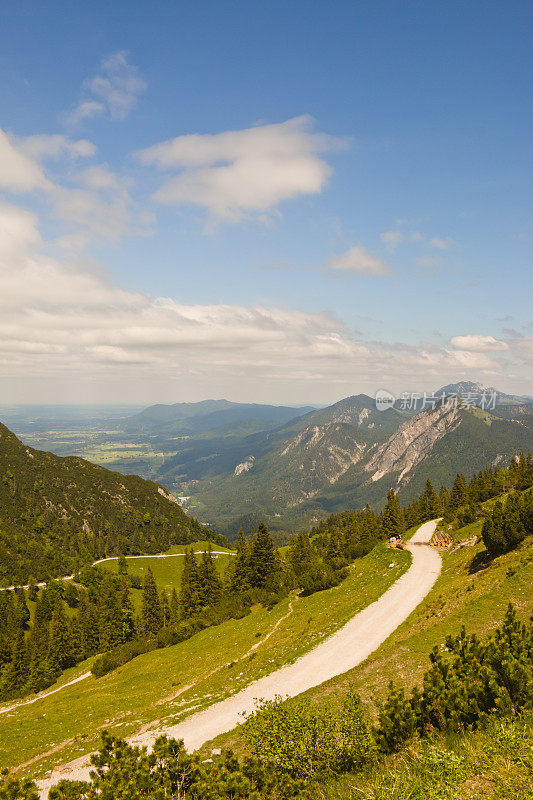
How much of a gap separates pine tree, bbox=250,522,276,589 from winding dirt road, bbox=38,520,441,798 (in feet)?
113

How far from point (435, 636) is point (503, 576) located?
325 inches

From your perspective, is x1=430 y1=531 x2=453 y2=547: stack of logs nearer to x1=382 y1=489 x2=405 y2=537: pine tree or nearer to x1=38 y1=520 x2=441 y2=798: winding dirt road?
x1=38 y1=520 x2=441 y2=798: winding dirt road

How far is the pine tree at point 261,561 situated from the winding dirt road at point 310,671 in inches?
1356

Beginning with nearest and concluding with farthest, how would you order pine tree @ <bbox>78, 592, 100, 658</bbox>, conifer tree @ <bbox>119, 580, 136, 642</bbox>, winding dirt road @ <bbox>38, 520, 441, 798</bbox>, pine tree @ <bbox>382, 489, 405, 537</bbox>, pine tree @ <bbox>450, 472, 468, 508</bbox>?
winding dirt road @ <bbox>38, 520, 441, 798</bbox>
pine tree @ <bbox>382, 489, 405, 537</bbox>
conifer tree @ <bbox>119, 580, 136, 642</bbox>
pine tree @ <bbox>78, 592, 100, 658</bbox>
pine tree @ <bbox>450, 472, 468, 508</bbox>

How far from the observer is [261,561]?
68938 millimetres

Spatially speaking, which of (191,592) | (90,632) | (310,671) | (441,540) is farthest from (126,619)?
(310,671)

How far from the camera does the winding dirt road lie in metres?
20.4

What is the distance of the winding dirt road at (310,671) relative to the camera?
2042 cm

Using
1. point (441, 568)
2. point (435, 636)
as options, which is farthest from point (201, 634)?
point (435, 636)

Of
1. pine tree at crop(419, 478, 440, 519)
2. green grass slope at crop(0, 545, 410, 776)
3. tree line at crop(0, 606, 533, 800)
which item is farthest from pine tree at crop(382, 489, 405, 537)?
tree line at crop(0, 606, 533, 800)

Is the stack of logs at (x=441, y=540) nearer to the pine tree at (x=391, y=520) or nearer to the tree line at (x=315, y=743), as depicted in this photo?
the pine tree at (x=391, y=520)

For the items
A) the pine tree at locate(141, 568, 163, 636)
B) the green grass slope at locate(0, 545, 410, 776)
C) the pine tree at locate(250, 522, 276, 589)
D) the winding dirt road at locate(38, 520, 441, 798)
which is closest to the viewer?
the winding dirt road at locate(38, 520, 441, 798)

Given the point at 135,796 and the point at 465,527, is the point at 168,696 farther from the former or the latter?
the point at 465,527

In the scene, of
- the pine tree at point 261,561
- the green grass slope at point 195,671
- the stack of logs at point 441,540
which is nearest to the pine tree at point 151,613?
the pine tree at point 261,561
